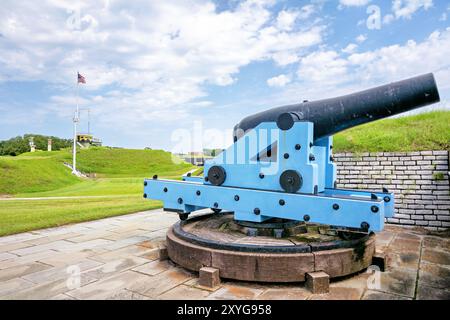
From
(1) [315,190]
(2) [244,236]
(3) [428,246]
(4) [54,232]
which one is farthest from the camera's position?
(4) [54,232]

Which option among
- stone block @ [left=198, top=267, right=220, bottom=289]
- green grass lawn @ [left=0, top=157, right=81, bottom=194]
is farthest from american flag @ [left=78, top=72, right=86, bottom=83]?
stone block @ [left=198, top=267, right=220, bottom=289]

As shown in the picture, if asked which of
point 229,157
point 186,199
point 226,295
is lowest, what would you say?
point 226,295

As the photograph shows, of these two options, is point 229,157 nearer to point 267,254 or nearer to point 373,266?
point 267,254

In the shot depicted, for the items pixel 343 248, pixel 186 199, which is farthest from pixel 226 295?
pixel 186 199

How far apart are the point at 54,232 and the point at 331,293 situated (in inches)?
198

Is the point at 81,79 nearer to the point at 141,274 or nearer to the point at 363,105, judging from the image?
the point at 141,274

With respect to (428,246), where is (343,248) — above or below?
above

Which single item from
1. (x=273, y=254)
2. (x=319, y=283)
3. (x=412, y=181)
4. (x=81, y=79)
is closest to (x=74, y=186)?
(x=81, y=79)

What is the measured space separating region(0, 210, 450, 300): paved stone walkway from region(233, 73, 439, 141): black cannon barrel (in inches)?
67.5

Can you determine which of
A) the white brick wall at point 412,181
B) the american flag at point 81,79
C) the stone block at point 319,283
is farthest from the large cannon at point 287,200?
the american flag at point 81,79

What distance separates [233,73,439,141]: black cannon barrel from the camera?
3.33 metres

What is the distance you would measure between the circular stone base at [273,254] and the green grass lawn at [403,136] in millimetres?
3794

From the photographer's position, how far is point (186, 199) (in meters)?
4.48

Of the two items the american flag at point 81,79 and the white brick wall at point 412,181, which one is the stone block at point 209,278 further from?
the american flag at point 81,79
